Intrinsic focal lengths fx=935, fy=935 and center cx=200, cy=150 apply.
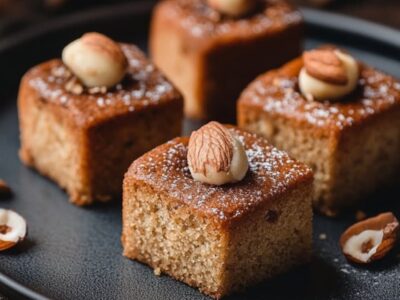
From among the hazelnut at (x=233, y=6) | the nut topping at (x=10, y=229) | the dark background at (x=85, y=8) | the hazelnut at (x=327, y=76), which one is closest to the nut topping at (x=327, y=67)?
the hazelnut at (x=327, y=76)

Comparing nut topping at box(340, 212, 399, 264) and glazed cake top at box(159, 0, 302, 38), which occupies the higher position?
glazed cake top at box(159, 0, 302, 38)

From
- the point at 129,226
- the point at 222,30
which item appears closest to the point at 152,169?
the point at 129,226

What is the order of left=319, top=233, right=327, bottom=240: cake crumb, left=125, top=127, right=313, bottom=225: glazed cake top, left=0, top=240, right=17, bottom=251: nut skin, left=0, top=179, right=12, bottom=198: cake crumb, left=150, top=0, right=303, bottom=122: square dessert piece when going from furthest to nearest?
left=150, top=0, right=303, bottom=122: square dessert piece → left=0, top=179, right=12, bottom=198: cake crumb → left=319, top=233, right=327, bottom=240: cake crumb → left=0, top=240, right=17, bottom=251: nut skin → left=125, top=127, right=313, bottom=225: glazed cake top

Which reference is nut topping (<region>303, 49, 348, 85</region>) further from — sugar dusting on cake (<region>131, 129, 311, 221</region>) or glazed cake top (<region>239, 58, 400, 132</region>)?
sugar dusting on cake (<region>131, 129, 311, 221</region>)

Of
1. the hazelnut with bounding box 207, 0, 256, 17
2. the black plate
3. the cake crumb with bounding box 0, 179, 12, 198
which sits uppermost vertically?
the hazelnut with bounding box 207, 0, 256, 17

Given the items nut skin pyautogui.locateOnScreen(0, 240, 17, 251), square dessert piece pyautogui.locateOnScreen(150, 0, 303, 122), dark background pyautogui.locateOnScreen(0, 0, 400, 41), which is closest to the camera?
nut skin pyautogui.locateOnScreen(0, 240, 17, 251)

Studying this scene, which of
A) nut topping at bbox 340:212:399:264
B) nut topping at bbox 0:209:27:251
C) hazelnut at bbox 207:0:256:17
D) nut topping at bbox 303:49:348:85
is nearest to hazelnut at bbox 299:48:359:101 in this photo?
nut topping at bbox 303:49:348:85
